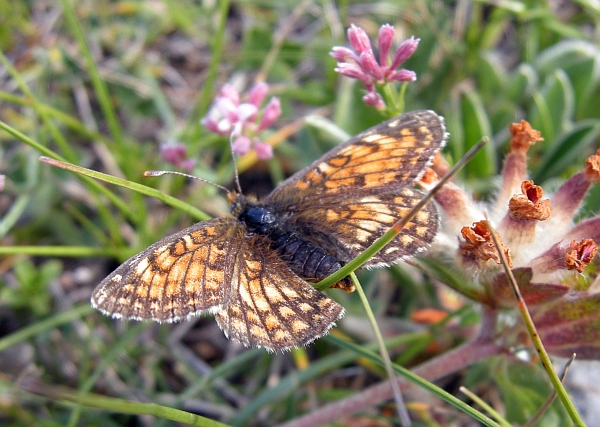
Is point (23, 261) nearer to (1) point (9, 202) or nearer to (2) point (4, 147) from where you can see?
(1) point (9, 202)

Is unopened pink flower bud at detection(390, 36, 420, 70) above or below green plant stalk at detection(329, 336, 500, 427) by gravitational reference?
above

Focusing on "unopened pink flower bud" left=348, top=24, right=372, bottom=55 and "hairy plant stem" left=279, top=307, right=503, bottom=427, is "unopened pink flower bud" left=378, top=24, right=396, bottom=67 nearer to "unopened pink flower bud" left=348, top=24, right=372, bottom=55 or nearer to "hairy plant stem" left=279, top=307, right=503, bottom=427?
"unopened pink flower bud" left=348, top=24, right=372, bottom=55

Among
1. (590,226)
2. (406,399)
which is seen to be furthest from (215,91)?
(590,226)

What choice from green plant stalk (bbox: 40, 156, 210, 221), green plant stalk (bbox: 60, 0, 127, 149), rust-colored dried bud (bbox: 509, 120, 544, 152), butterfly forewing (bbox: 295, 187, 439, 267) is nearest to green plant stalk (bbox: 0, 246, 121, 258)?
green plant stalk (bbox: 60, 0, 127, 149)

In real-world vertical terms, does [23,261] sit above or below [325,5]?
Result: below

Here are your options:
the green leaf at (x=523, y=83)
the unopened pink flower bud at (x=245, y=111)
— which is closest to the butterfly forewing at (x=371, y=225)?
the unopened pink flower bud at (x=245, y=111)

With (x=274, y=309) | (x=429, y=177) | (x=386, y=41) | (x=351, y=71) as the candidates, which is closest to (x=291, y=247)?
(x=274, y=309)

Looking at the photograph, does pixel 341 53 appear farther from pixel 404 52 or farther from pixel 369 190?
pixel 369 190
